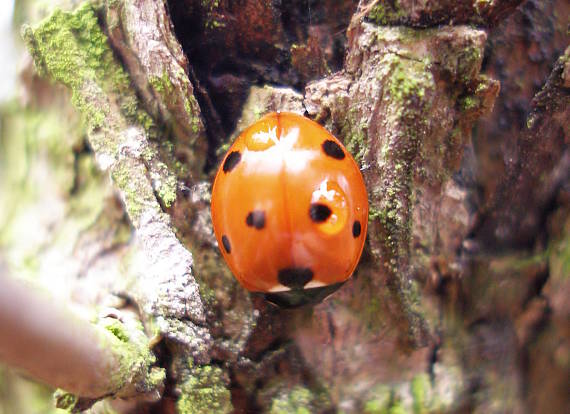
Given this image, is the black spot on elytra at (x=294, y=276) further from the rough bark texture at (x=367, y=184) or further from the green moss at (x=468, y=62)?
the green moss at (x=468, y=62)

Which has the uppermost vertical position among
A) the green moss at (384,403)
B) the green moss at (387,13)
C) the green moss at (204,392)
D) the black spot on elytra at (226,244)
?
the green moss at (387,13)

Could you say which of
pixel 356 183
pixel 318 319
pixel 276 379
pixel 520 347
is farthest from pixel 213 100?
pixel 520 347

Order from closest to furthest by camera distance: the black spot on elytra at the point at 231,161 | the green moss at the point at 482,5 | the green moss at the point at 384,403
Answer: the green moss at the point at 482,5 < the black spot on elytra at the point at 231,161 < the green moss at the point at 384,403

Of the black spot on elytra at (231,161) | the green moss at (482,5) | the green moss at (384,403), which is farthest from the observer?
the green moss at (384,403)

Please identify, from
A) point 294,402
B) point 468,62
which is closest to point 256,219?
point 294,402

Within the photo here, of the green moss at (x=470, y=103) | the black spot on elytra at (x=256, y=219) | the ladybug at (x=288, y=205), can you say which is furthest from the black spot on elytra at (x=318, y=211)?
the green moss at (x=470, y=103)

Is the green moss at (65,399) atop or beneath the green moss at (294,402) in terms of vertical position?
beneath

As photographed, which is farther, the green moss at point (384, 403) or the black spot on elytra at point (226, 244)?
the green moss at point (384, 403)

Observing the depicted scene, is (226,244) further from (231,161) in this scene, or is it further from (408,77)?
(408,77)
